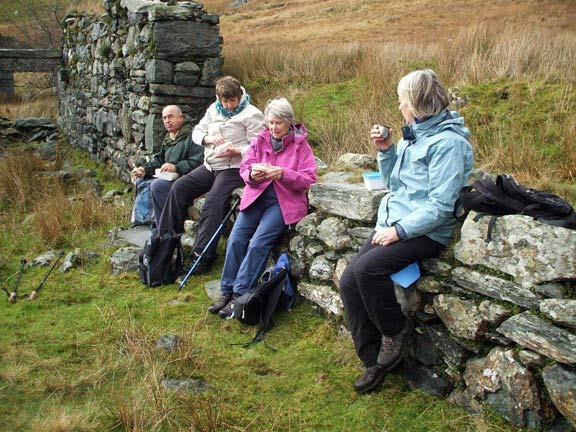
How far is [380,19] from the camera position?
76.2 ft

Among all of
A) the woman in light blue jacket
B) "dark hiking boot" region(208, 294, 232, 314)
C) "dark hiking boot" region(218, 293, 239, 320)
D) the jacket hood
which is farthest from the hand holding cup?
"dark hiking boot" region(208, 294, 232, 314)

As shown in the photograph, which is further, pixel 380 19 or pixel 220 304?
pixel 380 19

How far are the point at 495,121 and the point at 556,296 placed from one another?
10.4 ft

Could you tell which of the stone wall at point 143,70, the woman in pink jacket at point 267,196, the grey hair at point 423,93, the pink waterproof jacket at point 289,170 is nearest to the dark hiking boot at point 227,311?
the woman in pink jacket at point 267,196

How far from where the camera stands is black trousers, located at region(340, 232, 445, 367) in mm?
3293

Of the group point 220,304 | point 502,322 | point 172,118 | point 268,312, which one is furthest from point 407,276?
point 172,118

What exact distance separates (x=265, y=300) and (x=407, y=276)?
4.45 ft

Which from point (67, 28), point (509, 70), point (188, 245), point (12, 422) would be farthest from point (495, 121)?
point (67, 28)

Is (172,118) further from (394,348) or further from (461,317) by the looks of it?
(461,317)

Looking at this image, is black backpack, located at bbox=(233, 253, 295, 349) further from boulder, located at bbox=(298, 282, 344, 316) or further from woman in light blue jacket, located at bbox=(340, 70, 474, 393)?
woman in light blue jacket, located at bbox=(340, 70, 474, 393)

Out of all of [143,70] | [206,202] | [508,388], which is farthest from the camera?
[143,70]

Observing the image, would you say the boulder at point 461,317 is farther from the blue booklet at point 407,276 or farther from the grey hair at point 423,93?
the grey hair at point 423,93

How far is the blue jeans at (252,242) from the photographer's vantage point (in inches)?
180

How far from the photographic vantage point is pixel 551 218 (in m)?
2.90
